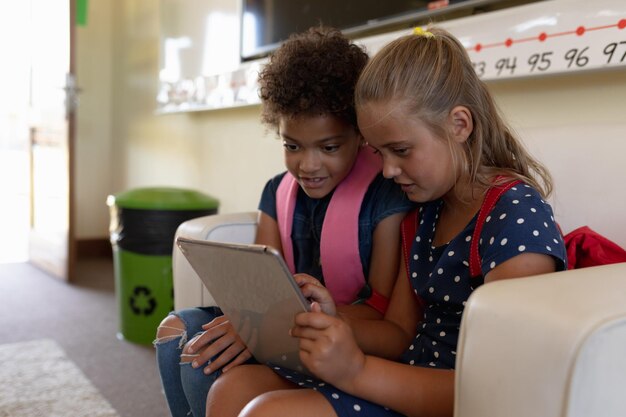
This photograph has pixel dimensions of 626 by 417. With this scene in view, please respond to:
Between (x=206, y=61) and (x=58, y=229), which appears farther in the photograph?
(x=58, y=229)

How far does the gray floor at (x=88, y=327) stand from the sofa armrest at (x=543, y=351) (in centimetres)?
124

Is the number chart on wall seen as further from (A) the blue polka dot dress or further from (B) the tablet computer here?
(B) the tablet computer

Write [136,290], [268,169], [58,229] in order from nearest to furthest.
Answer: [136,290] → [268,169] → [58,229]

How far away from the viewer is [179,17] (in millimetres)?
2812

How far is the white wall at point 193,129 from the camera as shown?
108cm

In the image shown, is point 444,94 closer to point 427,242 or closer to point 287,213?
point 427,242

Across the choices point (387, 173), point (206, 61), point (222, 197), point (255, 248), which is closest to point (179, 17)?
point (206, 61)

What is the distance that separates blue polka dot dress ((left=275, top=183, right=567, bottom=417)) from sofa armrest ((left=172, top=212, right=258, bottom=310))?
396 mm

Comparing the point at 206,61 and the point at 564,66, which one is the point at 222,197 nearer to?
the point at 206,61

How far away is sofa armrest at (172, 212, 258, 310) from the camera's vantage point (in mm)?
1224

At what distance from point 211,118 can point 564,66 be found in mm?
1749

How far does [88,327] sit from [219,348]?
1.59m

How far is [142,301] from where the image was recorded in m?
2.16

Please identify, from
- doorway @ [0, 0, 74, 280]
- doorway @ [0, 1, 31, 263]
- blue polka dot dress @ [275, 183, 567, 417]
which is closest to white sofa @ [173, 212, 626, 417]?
blue polka dot dress @ [275, 183, 567, 417]
